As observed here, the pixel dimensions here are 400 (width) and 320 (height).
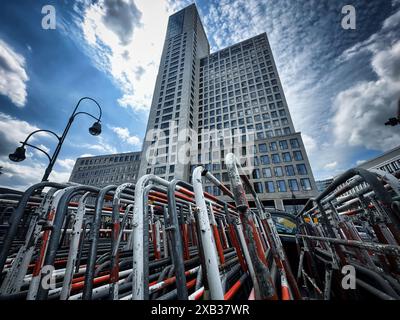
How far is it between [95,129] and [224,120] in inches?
1517

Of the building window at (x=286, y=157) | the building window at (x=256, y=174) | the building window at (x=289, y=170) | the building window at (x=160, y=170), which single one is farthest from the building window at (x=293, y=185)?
the building window at (x=160, y=170)

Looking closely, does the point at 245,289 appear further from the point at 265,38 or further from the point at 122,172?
the point at 265,38

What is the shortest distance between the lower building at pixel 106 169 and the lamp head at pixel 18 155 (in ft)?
147

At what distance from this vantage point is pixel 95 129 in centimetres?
685

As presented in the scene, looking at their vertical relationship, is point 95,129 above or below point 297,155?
below

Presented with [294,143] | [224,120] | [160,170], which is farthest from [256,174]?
[160,170]

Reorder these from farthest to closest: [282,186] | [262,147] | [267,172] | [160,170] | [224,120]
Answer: [224,120] < [160,170] < [262,147] < [267,172] < [282,186]

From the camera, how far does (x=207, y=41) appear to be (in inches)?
2630

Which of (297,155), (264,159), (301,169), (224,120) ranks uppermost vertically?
(224,120)

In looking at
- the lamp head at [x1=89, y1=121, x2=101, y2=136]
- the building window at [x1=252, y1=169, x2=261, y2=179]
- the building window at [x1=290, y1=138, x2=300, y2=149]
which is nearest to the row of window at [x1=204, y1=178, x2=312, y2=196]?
the building window at [x1=252, y1=169, x2=261, y2=179]

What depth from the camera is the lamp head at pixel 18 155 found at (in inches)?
214

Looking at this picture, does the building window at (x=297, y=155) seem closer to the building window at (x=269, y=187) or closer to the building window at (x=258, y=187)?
the building window at (x=269, y=187)

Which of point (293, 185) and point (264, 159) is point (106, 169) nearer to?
point (264, 159)
